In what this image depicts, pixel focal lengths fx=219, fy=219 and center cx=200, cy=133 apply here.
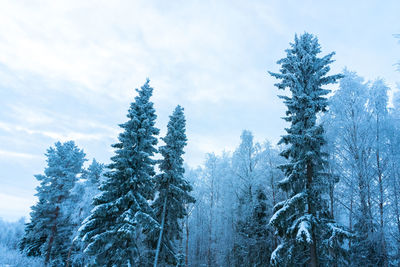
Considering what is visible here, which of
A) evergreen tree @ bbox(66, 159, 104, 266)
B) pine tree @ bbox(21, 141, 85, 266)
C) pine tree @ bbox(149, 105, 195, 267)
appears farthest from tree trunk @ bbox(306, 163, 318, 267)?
pine tree @ bbox(21, 141, 85, 266)

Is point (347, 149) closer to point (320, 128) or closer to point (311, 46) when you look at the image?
point (320, 128)

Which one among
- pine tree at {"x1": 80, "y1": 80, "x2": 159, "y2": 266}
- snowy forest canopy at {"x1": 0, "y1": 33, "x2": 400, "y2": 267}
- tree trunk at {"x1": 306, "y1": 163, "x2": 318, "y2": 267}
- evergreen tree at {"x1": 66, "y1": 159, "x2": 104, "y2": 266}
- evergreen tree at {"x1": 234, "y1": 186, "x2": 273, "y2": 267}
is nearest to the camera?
tree trunk at {"x1": 306, "y1": 163, "x2": 318, "y2": 267}

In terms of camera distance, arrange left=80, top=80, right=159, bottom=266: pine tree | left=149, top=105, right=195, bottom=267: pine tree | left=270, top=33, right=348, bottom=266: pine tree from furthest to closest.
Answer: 1. left=149, top=105, right=195, bottom=267: pine tree
2. left=80, top=80, right=159, bottom=266: pine tree
3. left=270, top=33, right=348, bottom=266: pine tree

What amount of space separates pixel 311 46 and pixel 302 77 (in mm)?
2048

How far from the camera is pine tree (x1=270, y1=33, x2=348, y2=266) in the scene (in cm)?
1060

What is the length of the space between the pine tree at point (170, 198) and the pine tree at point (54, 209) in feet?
45.5

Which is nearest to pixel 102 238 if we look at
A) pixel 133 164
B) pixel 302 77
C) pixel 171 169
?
pixel 133 164

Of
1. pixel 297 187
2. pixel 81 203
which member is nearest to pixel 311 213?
pixel 297 187

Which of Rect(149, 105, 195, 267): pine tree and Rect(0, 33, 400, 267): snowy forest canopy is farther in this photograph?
Rect(149, 105, 195, 267): pine tree

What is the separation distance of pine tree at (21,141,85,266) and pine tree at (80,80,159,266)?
1384cm

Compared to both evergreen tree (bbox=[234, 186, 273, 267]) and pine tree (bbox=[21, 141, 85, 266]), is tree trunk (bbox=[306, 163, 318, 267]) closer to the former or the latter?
evergreen tree (bbox=[234, 186, 273, 267])

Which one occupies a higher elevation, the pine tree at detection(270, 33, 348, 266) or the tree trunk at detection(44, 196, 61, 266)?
the pine tree at detection(270, 33, 348, 266)

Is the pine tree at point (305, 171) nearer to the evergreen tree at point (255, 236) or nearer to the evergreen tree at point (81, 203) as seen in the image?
the evergreen tree at point (255, 236)

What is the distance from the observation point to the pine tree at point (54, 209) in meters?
24.6
